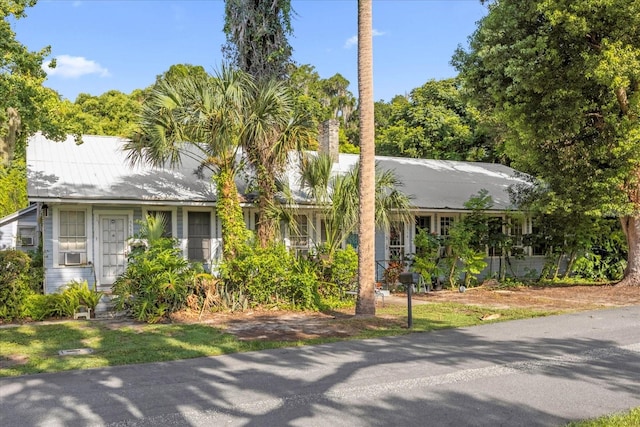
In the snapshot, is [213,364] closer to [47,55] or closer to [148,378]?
[148,378]

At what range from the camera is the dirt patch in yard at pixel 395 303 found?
1043 cm

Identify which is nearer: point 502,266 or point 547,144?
point 547,144

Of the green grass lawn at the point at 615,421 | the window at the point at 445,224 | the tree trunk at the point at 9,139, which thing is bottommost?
the green grass lawn at the point at 615,421

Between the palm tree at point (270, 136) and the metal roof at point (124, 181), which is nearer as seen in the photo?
the palm tree at point (270, 136)

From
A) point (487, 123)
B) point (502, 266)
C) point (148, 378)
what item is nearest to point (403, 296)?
point (502, 266)

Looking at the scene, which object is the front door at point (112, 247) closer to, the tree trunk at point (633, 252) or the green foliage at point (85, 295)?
the green foliage at point (85, 295)

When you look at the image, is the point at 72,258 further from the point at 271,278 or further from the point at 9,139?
the point at 271,278

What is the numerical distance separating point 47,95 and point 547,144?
13906 mm

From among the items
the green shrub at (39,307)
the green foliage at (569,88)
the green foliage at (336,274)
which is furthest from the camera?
the green foliage at (336,274)

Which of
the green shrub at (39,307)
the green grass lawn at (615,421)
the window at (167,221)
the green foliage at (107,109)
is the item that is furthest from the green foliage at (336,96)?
the green grass lawn at (615,421)

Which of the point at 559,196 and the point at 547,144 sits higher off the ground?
the point at 547,144

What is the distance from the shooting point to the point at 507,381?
668 centimetres

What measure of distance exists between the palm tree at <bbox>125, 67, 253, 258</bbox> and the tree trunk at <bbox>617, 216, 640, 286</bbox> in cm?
1168

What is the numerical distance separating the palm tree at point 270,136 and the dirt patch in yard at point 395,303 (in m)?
2.52
